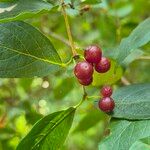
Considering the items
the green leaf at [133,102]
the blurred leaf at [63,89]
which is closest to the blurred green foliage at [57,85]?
the blurred leaf at [63,89]

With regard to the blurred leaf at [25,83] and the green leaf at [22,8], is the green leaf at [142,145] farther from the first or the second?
the blurred leaf at [25,83]

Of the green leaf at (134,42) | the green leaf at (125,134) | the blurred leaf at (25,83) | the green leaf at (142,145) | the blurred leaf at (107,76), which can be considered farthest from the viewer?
the blurred leaf at (25,83)

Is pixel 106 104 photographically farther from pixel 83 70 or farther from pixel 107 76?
pixel 107 76

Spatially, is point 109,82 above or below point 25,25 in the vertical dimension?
below

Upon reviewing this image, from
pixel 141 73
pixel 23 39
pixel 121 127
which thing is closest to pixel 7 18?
pixel 23 39

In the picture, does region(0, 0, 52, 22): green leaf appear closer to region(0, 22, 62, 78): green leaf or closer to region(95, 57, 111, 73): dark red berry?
region(0, 22, 62, 78): green leaf

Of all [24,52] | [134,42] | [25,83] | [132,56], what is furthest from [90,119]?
[24,52]

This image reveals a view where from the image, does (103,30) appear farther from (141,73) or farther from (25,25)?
(25,25)
